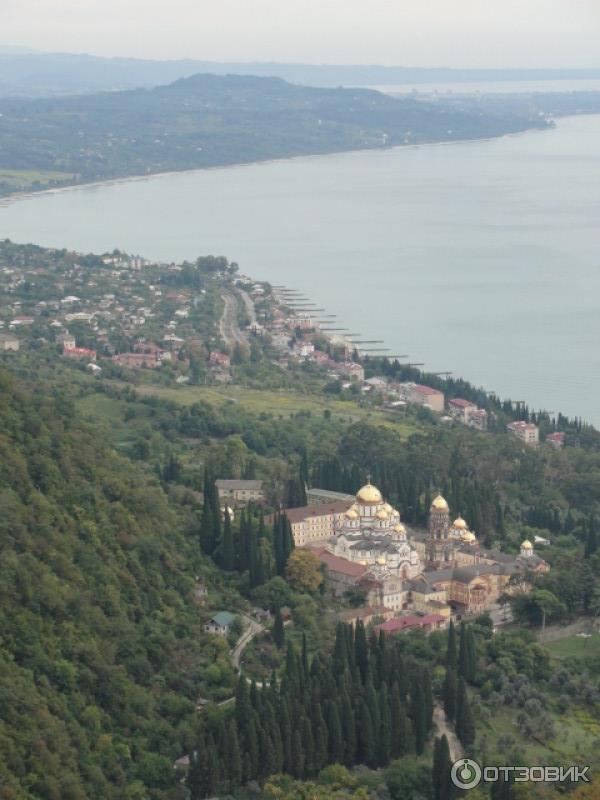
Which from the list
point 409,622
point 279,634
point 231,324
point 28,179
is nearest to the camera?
point 279,634

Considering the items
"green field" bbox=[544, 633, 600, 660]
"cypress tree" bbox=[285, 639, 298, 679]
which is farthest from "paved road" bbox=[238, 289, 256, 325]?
"cypress tree" bbox=[285, 639, 298, 679]

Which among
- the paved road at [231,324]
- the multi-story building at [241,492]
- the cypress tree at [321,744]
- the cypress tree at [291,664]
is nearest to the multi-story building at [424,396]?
the paved road at [231,324]

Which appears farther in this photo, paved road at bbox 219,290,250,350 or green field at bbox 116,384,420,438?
paved road at bbox 219,290,250,350

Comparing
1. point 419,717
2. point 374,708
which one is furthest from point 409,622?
point 374,708

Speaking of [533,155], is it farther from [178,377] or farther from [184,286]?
[178,377]

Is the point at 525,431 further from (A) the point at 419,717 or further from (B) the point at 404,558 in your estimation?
(A) the point at 419,717

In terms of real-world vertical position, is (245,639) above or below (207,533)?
below

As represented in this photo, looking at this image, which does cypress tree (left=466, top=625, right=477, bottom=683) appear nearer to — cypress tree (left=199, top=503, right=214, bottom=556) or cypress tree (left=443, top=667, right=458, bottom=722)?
cypress tree (left=443, top=667, right=458, bottom=722)

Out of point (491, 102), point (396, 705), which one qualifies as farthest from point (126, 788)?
point (491, 102)
